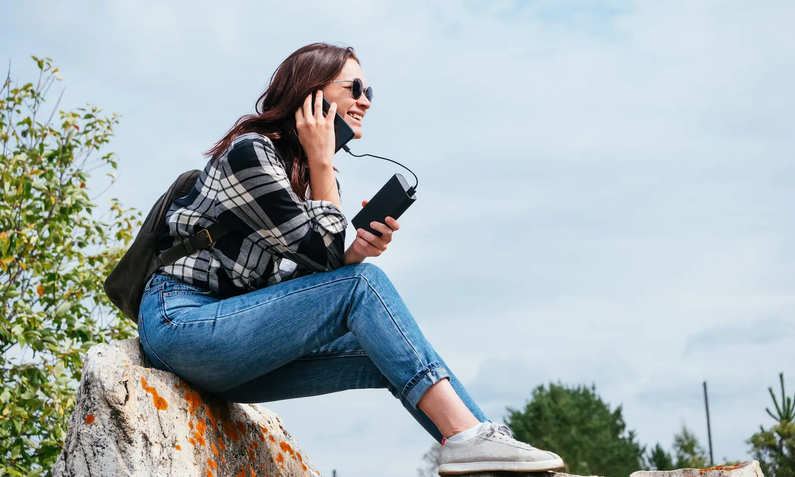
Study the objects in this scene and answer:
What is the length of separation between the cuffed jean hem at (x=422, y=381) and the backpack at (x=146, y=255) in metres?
1.04

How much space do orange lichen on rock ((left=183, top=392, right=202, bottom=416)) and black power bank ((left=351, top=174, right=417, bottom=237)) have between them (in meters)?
1.01

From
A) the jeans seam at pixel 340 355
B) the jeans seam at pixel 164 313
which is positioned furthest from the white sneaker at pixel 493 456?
the jeans seam at pixel 164 313

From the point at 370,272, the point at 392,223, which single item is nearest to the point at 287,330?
the point at 370,272

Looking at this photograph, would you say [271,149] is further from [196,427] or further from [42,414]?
[42,414]

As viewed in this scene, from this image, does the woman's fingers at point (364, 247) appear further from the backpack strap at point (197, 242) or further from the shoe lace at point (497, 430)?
the shoe lace at point (497, 430)

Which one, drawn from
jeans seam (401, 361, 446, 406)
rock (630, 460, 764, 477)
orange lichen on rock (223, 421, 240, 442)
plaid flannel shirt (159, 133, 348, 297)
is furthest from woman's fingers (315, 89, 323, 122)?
rock (630, 460, 764, 477)

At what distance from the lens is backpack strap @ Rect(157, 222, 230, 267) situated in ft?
10.3

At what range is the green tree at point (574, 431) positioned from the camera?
2688 cm

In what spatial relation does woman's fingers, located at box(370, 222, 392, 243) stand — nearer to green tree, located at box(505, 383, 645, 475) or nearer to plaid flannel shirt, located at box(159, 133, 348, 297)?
plaid flannel shirt, located at box(159, 133, 348, 297)

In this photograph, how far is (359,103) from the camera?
369 cm

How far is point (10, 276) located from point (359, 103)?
15.8 ft

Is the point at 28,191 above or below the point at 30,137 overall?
below

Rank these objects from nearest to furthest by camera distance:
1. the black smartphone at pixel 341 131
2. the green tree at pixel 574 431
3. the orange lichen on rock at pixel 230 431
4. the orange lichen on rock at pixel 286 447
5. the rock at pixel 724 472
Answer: the rock at pixel 724 472 < the orange lichen on rock at pixel 230 431 < the black smartphone at pixel 341 131 < the orange lichen on rock at pixel 286 447 < the green tree at pixel 574 431

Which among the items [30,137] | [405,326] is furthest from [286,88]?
[30,137]
